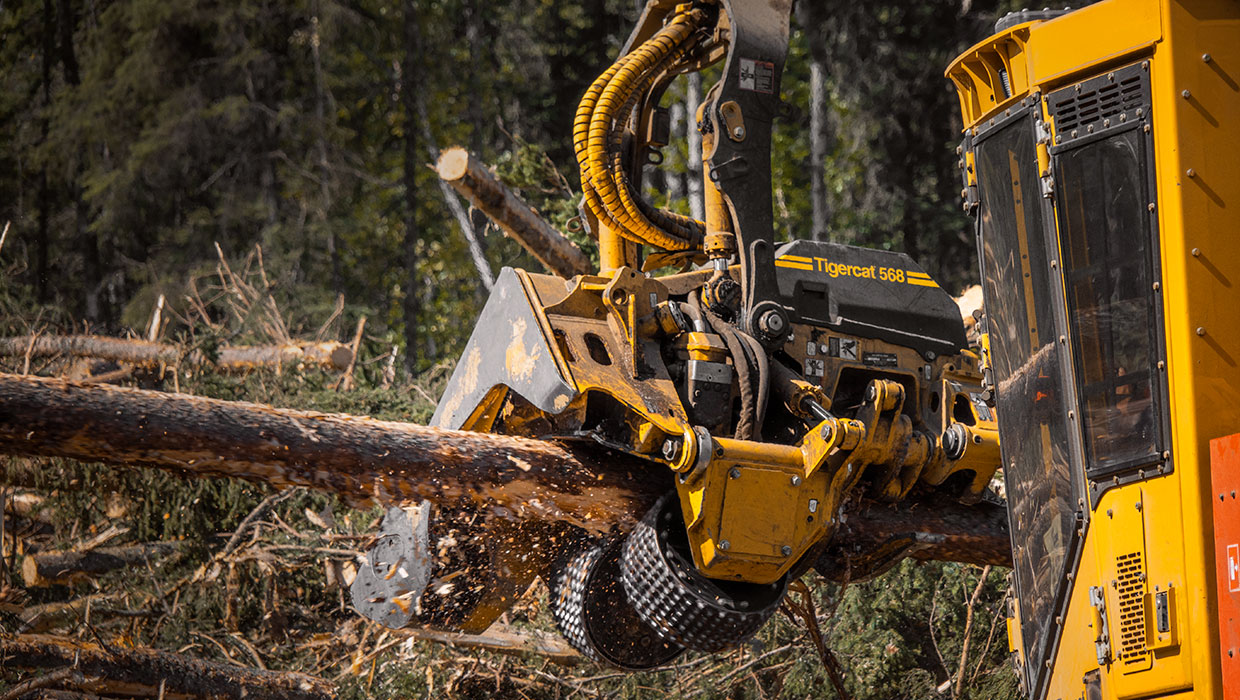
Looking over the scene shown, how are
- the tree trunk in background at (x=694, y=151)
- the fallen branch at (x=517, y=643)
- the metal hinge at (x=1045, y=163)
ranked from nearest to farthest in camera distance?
the metal hinge at (x=1045, y=163) < the fallen branch at (x=517, y=643) < the tree trunk in background at (x=694, y=151)

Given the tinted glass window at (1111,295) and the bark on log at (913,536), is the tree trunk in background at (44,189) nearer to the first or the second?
the bark on log at (913,536)

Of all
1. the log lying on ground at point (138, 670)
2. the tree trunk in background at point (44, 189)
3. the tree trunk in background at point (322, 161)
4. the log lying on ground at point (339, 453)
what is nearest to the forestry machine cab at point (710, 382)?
the log lying on ground at point (339, 453)

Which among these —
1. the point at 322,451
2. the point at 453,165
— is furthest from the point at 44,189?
the point at 322,451

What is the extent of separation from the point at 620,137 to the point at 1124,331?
2.59 metres

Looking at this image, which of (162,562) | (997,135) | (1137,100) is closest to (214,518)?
(162,562)

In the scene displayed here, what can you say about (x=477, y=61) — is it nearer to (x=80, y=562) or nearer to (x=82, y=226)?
(x=82, y=226)

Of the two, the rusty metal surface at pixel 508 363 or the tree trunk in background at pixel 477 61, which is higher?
the tree trunk in background at pixel 477 61

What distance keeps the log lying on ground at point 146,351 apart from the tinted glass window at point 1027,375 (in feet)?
18.3

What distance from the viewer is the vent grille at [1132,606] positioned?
348 centimetres

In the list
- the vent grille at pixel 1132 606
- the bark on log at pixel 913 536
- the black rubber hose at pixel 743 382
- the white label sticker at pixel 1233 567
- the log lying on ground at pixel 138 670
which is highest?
the black rubber hose at pixel 743 382

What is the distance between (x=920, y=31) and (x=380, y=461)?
1415 centimetres

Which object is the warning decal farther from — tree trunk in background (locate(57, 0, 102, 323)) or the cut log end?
tree trunk in background (locate(57, 0, 102, 323))

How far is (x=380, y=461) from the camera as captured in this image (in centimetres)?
445

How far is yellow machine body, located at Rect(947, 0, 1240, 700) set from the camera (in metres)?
3.42
